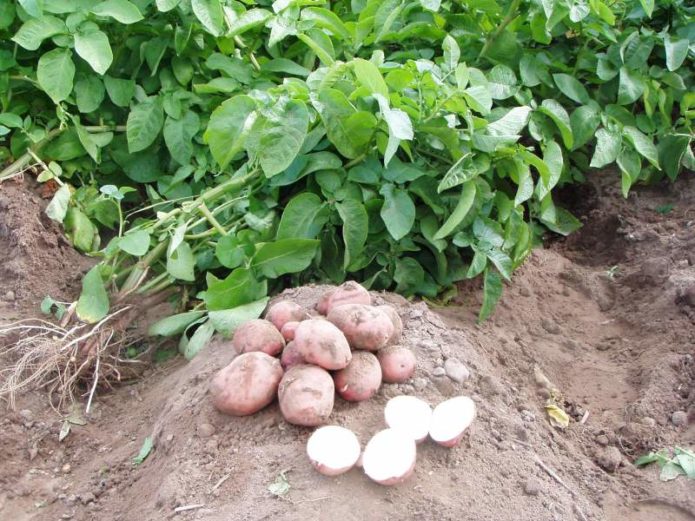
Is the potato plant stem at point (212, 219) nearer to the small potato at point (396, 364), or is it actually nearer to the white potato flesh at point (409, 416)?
the small potato at point (396, 364)

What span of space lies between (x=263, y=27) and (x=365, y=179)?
0.81 metres

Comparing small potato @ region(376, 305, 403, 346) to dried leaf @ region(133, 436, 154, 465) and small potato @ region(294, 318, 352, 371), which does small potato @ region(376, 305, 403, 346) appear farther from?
dried leaf @ region(133, 436, 154, 465)

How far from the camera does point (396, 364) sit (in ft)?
5.72

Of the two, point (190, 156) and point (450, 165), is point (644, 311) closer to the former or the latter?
point (450, 165)

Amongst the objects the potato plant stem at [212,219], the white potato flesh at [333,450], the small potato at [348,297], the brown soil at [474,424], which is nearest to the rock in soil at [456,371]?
the brown soil at [474,424]

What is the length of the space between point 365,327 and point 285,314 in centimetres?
25

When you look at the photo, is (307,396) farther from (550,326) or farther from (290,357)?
(550,326)

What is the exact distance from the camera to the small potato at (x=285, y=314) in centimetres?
188

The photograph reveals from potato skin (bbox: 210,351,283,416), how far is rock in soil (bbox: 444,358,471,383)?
389 mm

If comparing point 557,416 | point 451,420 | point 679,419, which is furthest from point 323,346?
point 679,419

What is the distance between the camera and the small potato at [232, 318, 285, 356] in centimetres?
177

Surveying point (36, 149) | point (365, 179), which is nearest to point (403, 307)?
point (365, 179)

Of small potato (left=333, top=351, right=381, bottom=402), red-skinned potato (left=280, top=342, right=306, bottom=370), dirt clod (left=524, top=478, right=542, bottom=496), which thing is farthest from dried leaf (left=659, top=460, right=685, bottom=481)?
red-skinned potato (left=280, top=342, right=306, bottom=370)

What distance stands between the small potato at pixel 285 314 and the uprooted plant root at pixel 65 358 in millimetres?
571
